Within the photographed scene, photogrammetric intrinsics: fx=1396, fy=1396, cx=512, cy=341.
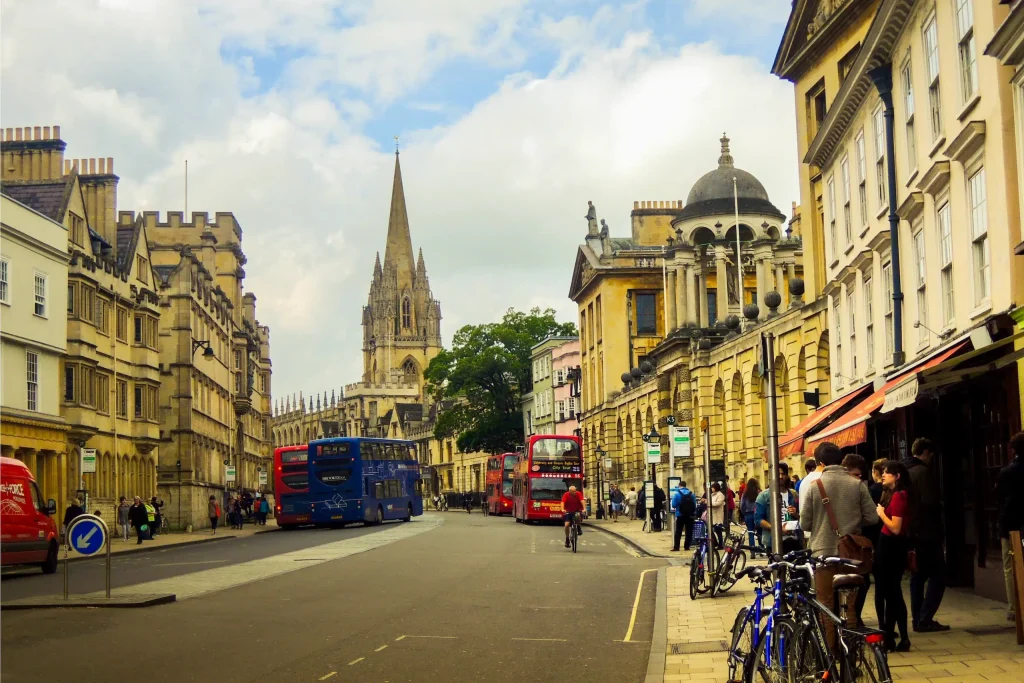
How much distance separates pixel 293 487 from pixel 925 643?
45170mm

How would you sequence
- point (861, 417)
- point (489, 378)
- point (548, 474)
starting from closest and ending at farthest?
point (861, 417), point (548, 474), point (489, 378)

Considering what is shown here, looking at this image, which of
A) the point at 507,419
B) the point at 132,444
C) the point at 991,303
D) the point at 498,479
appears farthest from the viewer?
the point at 507,419

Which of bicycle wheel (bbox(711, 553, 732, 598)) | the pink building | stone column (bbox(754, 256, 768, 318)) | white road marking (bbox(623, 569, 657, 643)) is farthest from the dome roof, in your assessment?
bicycle wheel (bbox(711, 553, 732, 598))

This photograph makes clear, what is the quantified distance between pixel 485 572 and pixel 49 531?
32.2 ft

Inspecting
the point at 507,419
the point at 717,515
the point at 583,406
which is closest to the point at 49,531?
the point at 717,515

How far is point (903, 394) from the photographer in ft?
52.0

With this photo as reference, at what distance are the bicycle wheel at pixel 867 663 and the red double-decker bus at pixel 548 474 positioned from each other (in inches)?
1952

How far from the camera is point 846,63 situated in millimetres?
33438

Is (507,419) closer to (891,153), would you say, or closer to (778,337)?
(778,337)

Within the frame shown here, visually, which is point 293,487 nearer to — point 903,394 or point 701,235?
point 701,235

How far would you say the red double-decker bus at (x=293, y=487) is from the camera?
5569 cm

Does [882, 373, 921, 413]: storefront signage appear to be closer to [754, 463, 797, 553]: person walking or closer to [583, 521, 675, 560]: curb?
[754, 463, 797, 553]: person walking

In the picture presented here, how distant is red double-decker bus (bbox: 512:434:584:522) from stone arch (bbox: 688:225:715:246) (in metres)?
10.4

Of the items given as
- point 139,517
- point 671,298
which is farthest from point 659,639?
point 671,298
